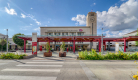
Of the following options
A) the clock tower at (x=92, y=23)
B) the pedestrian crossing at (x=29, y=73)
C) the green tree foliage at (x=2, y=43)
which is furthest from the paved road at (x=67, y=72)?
the clock tower at (x=92, y=23)

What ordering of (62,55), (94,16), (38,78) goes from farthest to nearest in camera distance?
(94,16), (62,55), (38,78)

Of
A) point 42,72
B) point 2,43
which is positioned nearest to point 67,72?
point 42,72

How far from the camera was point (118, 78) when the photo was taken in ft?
14.4

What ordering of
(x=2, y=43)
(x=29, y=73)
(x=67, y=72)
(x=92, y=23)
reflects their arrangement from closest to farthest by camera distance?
(x=29, y=73) < (x=67, y=72) < (x=2, y=43) < (x=92, y=23)

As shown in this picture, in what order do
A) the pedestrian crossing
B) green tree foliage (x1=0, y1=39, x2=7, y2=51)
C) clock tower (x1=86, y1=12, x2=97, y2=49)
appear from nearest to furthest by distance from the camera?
the pedestrian crossing
green tree foliage (x1=0, y1=39, x2=7, y2=51)
clock tower (x1=86, y1=12, x2=97, y2=49)

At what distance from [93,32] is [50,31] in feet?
79.9

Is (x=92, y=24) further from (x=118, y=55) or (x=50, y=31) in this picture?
(x=118, y=55)

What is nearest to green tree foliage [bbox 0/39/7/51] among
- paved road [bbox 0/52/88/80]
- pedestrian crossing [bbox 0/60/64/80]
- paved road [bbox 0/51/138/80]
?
paved road [bbox 0/52/88/80]

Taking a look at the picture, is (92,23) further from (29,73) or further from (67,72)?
(29,73)

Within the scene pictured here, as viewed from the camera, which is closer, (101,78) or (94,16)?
(101,78)

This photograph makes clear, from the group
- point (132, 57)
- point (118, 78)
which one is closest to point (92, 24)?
point (132, 57)

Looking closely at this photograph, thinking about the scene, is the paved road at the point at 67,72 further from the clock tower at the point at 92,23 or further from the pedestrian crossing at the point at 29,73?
→ the clock tower at the point at 92,23

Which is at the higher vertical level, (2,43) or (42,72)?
(2,43)

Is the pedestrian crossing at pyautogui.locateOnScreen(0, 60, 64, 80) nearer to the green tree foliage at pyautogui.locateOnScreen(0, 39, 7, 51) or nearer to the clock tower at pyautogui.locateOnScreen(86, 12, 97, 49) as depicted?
the green tree foliage at pyautogui.locateOnScreen(0, 39, 7, 51)
